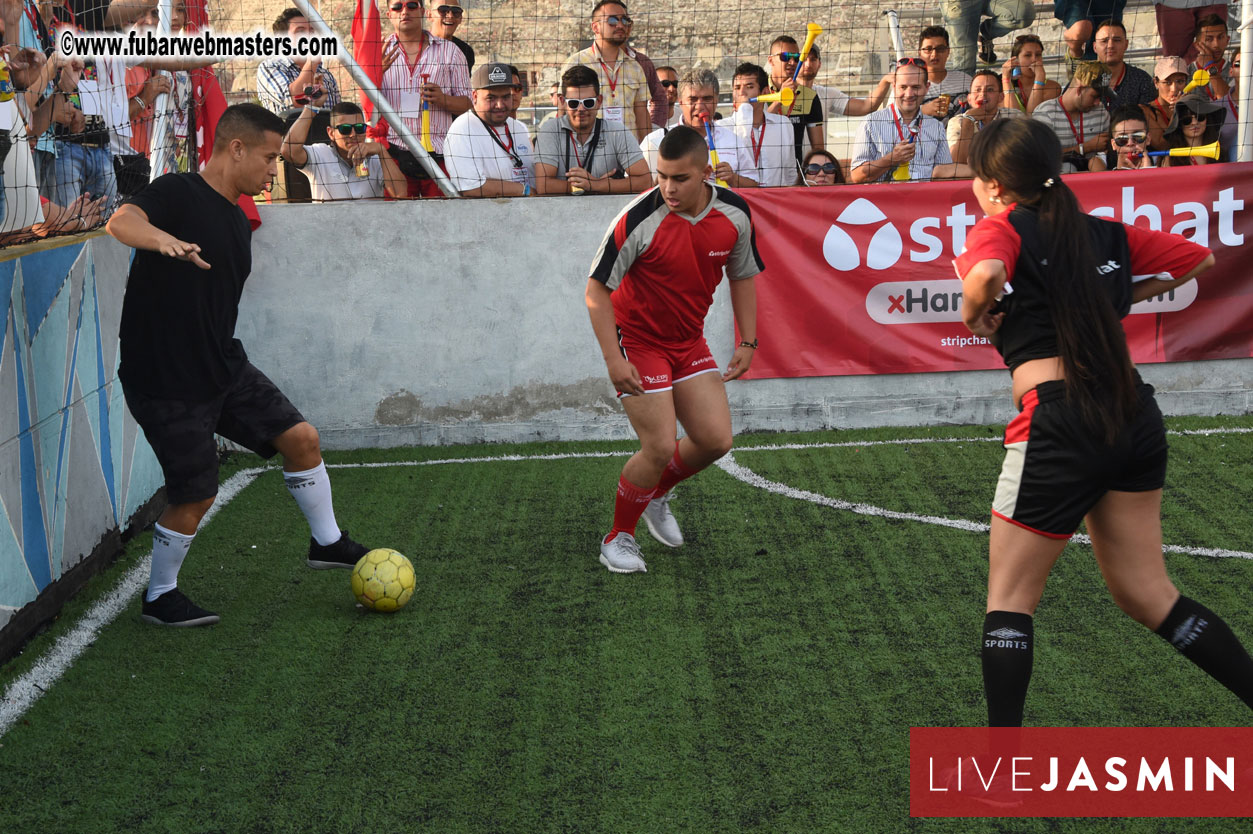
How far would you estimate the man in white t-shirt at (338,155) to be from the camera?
777 cm

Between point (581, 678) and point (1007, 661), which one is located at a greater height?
point (1007, 661)

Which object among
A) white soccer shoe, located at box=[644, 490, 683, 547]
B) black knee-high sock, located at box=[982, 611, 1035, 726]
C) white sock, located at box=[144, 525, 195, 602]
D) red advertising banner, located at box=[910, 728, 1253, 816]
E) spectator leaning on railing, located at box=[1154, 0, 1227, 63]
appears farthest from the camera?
spectator leaning on railing, located at box=[1154, 0, 1227, 63]

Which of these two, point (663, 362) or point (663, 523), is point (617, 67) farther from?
point (663, 523)

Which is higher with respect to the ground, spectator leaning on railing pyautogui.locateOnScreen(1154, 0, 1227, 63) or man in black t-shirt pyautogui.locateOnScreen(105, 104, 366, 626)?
spectator leaning on railing pyautogui.locateOnScreen(1154, 0, 1227, 63)

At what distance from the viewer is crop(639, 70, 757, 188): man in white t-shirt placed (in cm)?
807

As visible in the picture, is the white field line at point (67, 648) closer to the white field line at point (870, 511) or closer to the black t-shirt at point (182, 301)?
the black t-shirt at point (182, 301)

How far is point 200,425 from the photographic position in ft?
15.1

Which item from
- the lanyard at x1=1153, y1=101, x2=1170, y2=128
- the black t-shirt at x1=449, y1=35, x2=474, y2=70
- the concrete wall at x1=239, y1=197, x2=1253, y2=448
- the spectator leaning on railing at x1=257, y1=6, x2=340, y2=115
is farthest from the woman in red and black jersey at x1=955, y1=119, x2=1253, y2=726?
the black t-shirt at x1=449, y1=35, x2=474, y2=70

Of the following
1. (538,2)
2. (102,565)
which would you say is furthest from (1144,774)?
(538,2)

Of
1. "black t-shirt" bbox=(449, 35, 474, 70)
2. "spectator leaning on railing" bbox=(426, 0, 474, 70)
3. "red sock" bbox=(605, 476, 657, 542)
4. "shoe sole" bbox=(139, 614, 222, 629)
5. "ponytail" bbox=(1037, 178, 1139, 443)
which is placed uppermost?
"spectator leaning on railing" bbox=(426, 0, 474, 70)

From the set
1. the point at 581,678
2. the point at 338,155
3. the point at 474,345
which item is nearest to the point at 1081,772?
the point at 581,678

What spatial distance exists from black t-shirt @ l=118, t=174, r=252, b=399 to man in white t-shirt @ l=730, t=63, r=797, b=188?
14.3ft

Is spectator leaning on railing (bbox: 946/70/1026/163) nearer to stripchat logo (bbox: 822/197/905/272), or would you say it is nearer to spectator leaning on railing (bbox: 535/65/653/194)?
stripchat logo (bbox: 822/197/905/272)

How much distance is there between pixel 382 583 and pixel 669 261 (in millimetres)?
1804
